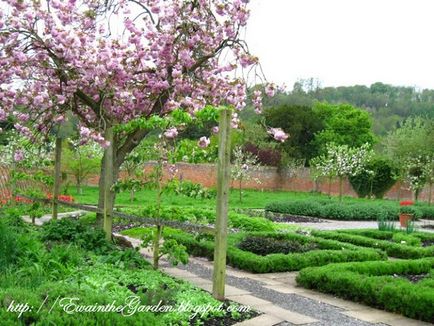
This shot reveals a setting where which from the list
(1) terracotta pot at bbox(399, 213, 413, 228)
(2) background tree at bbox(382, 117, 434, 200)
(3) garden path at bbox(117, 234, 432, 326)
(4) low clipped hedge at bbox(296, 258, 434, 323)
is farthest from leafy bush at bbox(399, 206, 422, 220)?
(3) garden path at bbox(117, 234, 432, 326)

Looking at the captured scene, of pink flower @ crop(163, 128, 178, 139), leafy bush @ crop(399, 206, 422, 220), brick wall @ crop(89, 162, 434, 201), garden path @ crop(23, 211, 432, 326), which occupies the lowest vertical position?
garden path @ crop(23, 211, 432, 326)

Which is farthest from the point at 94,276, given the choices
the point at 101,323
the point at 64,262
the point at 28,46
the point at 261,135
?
the point at 261,135

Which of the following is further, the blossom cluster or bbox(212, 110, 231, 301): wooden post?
the blossom cluster

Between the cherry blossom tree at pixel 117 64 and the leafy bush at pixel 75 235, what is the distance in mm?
513

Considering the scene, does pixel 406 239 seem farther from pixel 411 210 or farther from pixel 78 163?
pixel 78 163

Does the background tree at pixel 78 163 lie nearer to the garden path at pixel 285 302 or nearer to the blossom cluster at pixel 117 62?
the blossom cluster at pixel 117 62

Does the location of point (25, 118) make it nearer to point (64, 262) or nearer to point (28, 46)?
point (28, 46)

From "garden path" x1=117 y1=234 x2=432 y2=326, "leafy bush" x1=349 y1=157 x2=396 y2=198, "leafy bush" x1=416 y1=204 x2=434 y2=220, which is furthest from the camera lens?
"leafy bush" x1=349 y1=157 x2=396 y2=198

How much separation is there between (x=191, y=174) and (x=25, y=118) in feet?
69.6

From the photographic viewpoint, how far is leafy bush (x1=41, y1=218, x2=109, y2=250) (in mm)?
6406

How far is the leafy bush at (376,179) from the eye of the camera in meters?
30.9

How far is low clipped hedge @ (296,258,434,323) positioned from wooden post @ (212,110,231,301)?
5.41 feet

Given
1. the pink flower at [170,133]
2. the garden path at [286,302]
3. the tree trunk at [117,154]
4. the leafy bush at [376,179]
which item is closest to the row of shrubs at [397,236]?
the garden path at [286,302]

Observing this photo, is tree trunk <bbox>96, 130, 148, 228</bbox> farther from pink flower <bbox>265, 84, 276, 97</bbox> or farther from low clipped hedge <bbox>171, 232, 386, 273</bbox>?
pink flower <bbox>265, 84, 276, 97</bbox>
